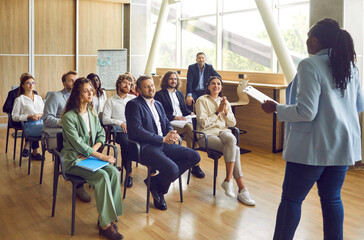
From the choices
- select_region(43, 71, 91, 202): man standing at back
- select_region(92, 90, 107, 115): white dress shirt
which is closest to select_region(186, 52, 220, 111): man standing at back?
select_region(92, 90, 107, 115): white dress shirt

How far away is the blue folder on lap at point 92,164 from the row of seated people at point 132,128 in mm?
48

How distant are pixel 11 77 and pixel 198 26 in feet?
14.7

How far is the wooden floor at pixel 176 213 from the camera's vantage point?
3.12 metres

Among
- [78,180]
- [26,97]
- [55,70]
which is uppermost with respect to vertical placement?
[55,70]

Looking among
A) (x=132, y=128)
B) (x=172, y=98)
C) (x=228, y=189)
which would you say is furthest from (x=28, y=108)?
(x=228, y=189)

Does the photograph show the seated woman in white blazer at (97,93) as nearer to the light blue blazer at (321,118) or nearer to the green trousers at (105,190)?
the green trousers at (105,190)

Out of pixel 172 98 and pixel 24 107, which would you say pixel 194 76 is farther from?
pixel 24 107

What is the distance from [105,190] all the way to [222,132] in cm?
161

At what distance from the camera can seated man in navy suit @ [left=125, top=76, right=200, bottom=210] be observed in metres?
3.56

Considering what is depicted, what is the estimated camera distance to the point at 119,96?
15.8 feet

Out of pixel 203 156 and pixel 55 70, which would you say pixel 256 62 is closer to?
A: pixel 203 156

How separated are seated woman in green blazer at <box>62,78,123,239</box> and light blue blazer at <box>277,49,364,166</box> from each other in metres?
1.52

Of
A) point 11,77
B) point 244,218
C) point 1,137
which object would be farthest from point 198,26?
point 244,218

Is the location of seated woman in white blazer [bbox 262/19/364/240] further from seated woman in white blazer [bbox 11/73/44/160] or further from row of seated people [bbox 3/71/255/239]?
seated woman in white blazer [bbox 11/73/44/160]
